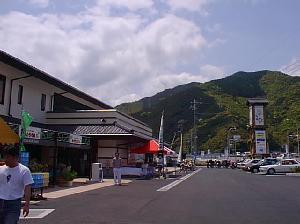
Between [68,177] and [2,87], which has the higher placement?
[2,87]

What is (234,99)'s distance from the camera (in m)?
158

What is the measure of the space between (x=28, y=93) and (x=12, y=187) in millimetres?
25331

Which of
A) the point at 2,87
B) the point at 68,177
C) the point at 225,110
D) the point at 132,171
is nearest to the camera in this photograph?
the point at 68,177

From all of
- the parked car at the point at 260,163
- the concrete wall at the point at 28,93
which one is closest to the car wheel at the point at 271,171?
the parked car at the point at 260,163

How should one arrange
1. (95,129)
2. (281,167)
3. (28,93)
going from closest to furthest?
(28,93) < (95,129) < (281,167)

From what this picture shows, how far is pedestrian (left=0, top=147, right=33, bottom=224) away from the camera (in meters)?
7.22

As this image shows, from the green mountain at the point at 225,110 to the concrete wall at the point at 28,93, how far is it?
91.6 m

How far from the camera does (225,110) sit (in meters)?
144

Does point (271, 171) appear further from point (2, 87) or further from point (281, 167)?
point (2, 87)

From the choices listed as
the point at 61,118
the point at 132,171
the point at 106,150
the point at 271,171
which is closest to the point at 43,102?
the point at 61,118

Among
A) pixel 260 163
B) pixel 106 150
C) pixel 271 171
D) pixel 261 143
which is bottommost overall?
pixel 271 171

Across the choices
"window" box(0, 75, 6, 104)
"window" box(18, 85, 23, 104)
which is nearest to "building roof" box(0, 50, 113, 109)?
"window" box(0, 75, 6, 104)

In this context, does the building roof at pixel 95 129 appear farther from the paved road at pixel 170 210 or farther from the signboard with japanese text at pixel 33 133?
the paved road at pixel 170 210

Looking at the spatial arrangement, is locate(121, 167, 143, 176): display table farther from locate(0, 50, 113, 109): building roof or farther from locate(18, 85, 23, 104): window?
locate(18, 85, 23, 104): window
